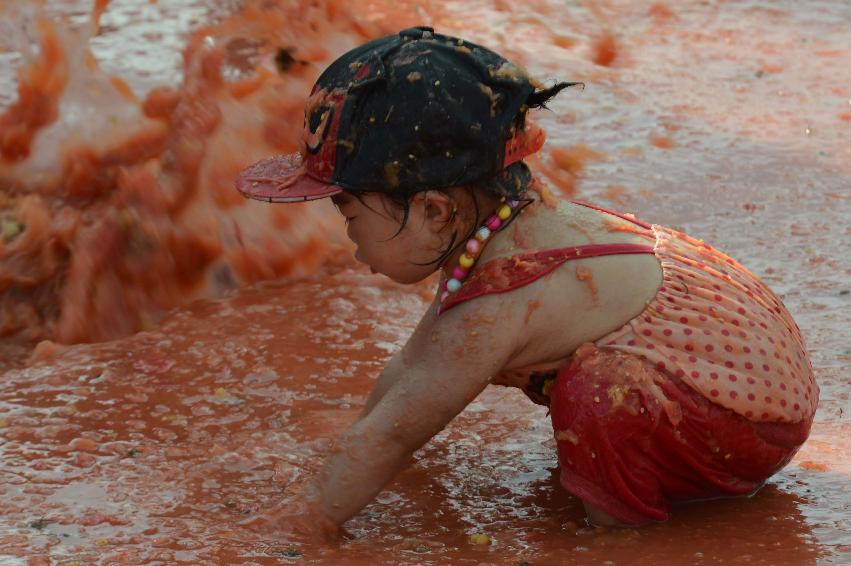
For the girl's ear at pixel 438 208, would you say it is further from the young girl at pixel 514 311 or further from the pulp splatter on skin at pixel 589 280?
the pulp splatter on skin at pixel 589 280

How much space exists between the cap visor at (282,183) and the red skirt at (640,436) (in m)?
0.61

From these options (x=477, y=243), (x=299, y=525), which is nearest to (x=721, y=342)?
(x=477, y=243)

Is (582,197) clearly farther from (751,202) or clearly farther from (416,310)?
(416,310)

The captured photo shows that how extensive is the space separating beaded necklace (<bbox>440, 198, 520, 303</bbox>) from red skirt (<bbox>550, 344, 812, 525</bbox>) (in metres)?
0.28

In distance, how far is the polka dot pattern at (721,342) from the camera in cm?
→ 250

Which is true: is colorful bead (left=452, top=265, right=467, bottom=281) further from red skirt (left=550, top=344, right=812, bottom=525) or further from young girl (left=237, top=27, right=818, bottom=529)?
red skirt (left=550, top=344, right=812, bottom=525)

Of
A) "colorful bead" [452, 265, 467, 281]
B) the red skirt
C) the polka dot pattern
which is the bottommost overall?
the red skirt

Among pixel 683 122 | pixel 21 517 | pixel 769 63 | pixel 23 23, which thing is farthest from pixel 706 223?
pixel 21 517

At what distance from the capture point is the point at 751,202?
4.77 m

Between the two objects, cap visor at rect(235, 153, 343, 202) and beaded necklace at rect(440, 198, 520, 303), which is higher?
cap visor at rect(235, 153, 343, 202)

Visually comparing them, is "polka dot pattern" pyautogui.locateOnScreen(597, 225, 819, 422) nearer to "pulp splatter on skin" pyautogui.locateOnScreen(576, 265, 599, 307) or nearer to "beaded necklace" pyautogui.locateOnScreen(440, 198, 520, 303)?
"pulp splatter on skin" pyautogui.locateOnScreen(576, 265, 599, 307)

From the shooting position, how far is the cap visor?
2.51 meters

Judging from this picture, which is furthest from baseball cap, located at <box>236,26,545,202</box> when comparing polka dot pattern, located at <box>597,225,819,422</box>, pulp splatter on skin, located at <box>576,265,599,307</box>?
polka dot pattern, located at <box>597,225,819,422</box>

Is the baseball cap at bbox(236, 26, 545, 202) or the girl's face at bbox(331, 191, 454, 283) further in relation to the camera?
the girl's face at bbox(331, 191, 454, 283)
